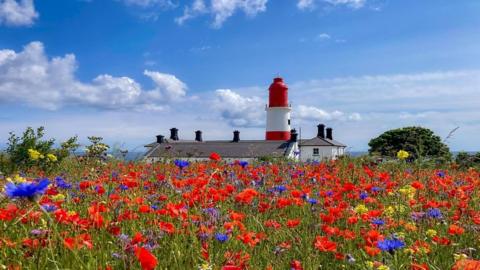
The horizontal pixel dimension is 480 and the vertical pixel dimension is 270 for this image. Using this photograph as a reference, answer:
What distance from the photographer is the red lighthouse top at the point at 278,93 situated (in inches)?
2104

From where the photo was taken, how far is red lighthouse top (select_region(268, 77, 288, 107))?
5344 cm

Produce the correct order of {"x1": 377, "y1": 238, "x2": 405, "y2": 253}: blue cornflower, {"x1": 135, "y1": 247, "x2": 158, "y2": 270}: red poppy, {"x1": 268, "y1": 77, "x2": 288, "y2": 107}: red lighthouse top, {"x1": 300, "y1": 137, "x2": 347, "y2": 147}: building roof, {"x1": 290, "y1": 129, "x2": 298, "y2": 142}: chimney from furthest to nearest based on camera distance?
1. {"x1": 300, "y1": 137, "x2": 347, "y2": 147}: building roof
2. {"x1": 268, "y1": 77, "x2": 288, "y2": 107}: red lighthouse top
3. {"x1": 290, "y1": 129, "x2": 298, "y2": 142}: chimney
4. {"x1": 377, "y1": 238, "x2": 405, "y2": 253}: blue cornflower
5. {"x1": 135, "y1": 247, "x2": 158, "y2": 270}: red poppy

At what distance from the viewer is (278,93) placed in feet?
177

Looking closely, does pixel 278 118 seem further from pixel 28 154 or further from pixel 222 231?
pixel 222 231

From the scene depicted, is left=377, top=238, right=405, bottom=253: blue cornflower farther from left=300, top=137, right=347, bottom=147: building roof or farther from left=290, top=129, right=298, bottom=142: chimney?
left=300, top=137, right=347, bottom=147: building roof

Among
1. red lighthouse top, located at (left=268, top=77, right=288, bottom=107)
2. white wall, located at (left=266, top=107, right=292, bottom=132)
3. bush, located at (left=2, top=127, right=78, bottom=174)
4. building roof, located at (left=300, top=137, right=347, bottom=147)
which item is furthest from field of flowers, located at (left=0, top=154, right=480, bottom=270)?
building roof, located at (left=300, top=137, right=347, bottom=147)

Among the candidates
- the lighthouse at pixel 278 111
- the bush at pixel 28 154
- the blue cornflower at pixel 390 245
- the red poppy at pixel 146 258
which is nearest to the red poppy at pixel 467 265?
the blue cornflower at pixel 390 245

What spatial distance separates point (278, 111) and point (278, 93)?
6.81ft

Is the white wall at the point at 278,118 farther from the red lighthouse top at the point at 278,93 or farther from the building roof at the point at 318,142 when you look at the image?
the building roof at the point at 318,142

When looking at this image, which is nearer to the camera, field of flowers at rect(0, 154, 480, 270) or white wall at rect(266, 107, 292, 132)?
field of flowers at rect(0, 154, 480, 270)

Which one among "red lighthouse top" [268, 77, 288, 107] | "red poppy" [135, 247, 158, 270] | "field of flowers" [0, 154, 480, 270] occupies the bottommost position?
"field of flowers" [0, 154, 480, 270]

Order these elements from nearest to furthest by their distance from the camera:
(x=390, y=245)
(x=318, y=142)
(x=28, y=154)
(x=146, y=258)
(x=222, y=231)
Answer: (x=146, y=258) → (x=390, y=245) → (x=222, y=231) → (x=28, y=154) → (x=318, y=142)

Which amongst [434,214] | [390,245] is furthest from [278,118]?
[390,245]

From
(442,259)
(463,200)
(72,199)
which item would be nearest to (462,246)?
(442,259)
